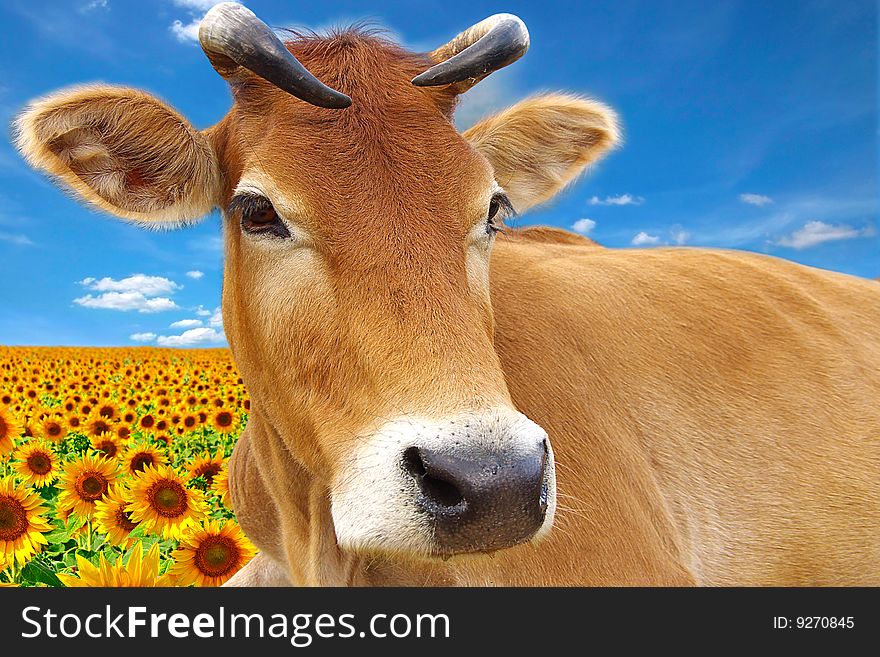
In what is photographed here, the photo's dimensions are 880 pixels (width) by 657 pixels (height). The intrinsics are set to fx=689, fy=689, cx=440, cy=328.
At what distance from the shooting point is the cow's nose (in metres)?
2.10

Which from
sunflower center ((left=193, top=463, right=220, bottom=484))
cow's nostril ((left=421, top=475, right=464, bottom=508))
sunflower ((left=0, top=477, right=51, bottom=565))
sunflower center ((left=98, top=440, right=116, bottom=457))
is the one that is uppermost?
sunflower center ((left=98, top=440, right=116, bottom=457))

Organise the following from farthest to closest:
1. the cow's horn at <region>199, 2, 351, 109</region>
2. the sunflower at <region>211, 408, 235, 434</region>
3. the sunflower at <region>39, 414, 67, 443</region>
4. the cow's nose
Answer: the sunflower at <region>211, 408, 235, 434</region>
the sunflower at <region>39, 414, 67, 443</region>
the cow's horn at <region>199, 2, 351, 109</region>
the cow's nose

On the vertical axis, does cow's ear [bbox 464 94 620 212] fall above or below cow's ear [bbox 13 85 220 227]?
above

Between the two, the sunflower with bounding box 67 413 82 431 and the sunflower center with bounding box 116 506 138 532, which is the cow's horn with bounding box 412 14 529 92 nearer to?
the sunflower center with bounding box 116 506 138 532

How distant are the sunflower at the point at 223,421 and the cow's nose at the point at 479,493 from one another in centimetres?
734

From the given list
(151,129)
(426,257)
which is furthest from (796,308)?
(151,129)

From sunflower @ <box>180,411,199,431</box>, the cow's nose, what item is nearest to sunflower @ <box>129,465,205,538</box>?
the cow's nose

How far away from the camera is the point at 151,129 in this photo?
3.28 metres

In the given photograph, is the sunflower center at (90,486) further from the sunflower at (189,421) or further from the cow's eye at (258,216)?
the sunflower at (189,421)

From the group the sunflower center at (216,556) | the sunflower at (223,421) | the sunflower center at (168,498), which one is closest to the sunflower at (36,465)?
the sunflower center at (168,498)

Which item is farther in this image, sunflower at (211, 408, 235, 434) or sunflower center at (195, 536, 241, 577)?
sunflower at (211, 408, 235, 434)

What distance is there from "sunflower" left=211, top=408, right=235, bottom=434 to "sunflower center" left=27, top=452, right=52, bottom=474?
3105 millimetres

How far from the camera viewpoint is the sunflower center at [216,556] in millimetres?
4555
